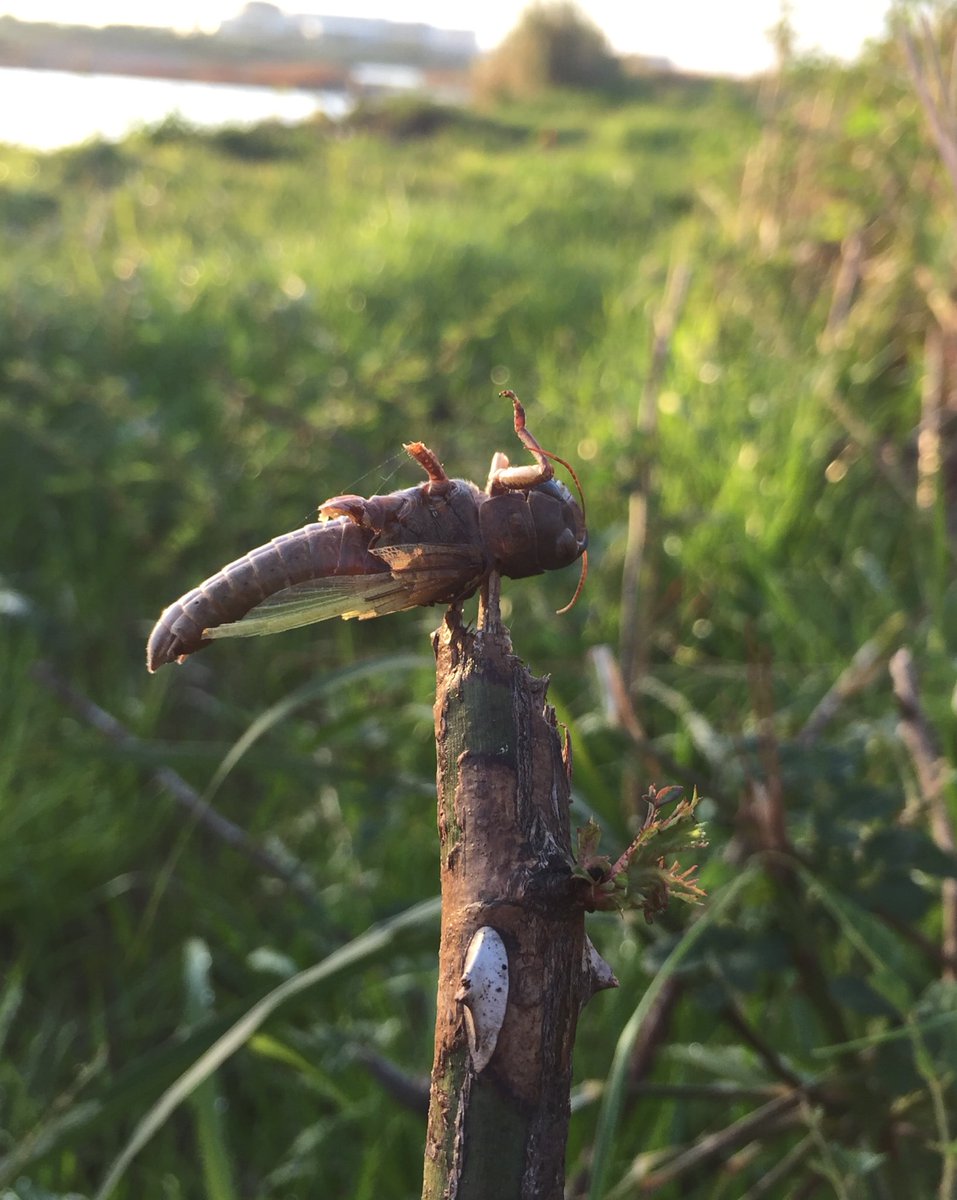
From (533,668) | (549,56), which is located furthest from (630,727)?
(549,56)

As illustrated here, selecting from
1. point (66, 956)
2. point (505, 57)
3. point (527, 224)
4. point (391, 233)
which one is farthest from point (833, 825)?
point (505, 57)

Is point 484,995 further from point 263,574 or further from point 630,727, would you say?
point 630,727

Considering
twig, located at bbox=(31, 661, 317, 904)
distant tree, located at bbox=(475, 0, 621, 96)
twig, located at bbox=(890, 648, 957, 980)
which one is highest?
distant tree, located at bbox=(475, 0, 621, 96)

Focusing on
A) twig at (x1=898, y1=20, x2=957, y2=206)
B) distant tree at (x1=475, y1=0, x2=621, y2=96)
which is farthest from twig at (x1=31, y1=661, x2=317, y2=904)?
distant tree at (x1=475, y1=0, x2=621, y2=96)

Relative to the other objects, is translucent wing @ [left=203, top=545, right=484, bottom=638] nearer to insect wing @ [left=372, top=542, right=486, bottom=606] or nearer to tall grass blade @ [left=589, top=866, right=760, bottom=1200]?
insect wing @ [left=372, top=542, right=486, bottom=606]

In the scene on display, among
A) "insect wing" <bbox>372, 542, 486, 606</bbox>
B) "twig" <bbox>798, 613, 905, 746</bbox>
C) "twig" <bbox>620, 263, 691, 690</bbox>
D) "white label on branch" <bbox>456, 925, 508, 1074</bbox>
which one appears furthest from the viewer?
"twig" <bbox>620, 263, 691, 690</bbox>

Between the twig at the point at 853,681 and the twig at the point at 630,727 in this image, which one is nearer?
the twig at the point at 630,727

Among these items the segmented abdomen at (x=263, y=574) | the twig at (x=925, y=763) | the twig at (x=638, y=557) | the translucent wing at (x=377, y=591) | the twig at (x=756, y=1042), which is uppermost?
the twig at (x=638, y=557)

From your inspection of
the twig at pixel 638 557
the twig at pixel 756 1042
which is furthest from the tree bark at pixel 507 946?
the twig at pixel 638 557

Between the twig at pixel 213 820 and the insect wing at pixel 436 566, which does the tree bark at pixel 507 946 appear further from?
the twig at pixel 213 820
